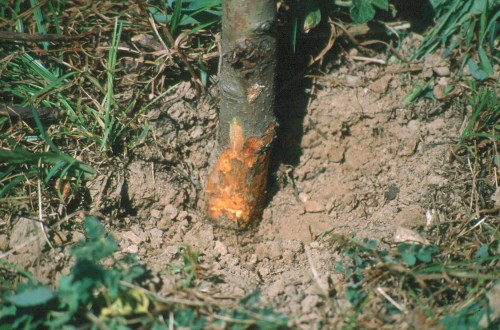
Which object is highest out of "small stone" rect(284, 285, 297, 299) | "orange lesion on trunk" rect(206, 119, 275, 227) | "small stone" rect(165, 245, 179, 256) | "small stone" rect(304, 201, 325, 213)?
"orange lesion on trunk" rect(206, 119, 275, 227)

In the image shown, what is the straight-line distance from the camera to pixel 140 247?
2.01 meters

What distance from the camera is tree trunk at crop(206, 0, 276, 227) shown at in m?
1.72

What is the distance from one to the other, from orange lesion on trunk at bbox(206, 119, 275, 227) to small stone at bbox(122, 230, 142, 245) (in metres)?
0.34

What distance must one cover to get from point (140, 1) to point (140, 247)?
3.88 feet

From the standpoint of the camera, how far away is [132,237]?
2.04 meters

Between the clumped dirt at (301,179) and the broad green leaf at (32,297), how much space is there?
429mm

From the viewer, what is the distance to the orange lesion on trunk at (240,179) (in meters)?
1.99

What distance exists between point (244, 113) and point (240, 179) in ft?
1.01

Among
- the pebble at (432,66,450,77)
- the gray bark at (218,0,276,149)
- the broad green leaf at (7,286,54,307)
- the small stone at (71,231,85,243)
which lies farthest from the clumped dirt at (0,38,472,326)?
the broad green leaf at (7,286,54,307)

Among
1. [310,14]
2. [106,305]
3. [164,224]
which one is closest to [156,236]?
[164,224]

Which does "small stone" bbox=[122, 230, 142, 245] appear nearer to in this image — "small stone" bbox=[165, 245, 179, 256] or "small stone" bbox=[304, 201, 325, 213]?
"small stone" bbox=[165, 245, 179, 256]

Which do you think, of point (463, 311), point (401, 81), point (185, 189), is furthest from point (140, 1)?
point (463, 311)

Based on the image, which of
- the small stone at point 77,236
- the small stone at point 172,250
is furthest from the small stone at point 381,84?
the small stone at point 77,236

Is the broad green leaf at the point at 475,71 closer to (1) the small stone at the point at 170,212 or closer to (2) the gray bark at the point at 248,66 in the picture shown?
(2) the gray bark at the point at 248,66
